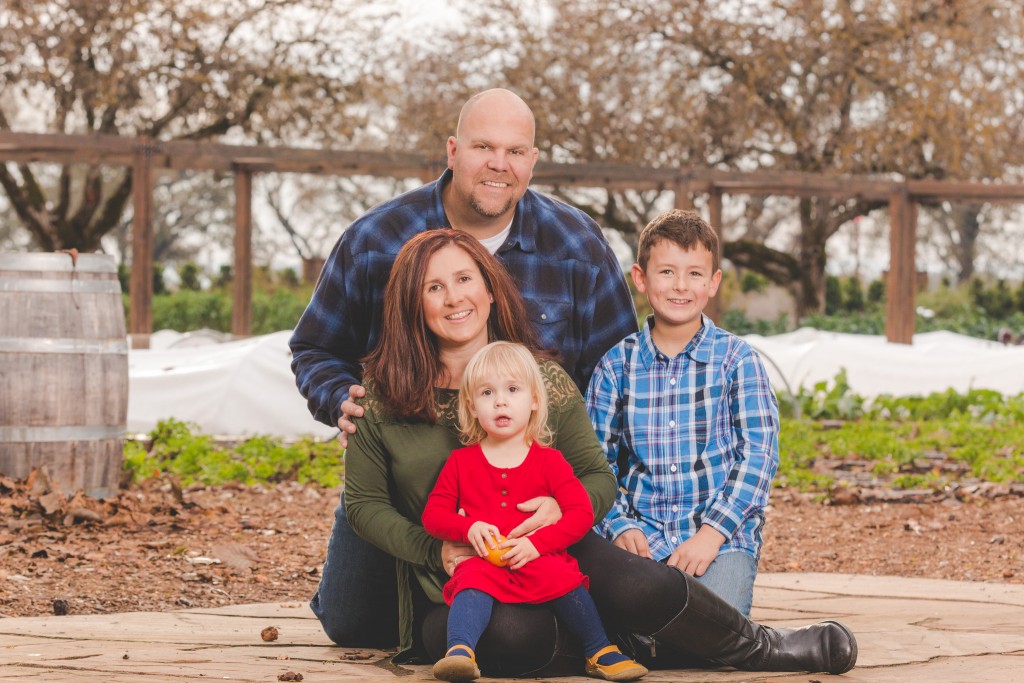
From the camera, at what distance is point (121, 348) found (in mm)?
6457

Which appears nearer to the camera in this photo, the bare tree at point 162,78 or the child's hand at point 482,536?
the child's hand at point 482,536

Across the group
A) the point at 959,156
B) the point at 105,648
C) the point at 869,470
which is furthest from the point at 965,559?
the point at 959,156

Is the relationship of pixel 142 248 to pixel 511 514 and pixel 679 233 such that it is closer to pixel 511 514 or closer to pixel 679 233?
pixel 679 233

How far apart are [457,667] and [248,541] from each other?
3.31 metres

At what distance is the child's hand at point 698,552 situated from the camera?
3.53 meters

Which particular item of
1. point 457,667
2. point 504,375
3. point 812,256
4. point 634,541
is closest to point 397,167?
point 812,256

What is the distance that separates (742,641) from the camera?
3.26 metres

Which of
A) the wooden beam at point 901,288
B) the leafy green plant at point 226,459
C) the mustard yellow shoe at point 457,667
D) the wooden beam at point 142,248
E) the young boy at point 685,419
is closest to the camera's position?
the mustard yellow shoe at point 457,667

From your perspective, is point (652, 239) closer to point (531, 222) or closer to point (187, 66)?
point (531, 222)

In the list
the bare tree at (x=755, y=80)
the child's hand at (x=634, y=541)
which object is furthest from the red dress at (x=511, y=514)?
the bare tree at (x=755, y=80)

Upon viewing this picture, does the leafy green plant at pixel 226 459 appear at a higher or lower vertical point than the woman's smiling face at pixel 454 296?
lower

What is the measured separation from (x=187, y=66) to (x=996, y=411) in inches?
497

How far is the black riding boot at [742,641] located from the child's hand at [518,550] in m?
0.40

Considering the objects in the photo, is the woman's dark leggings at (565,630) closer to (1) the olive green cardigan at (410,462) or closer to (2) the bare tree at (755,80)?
(1) the olive green cardigan at (410,462)
